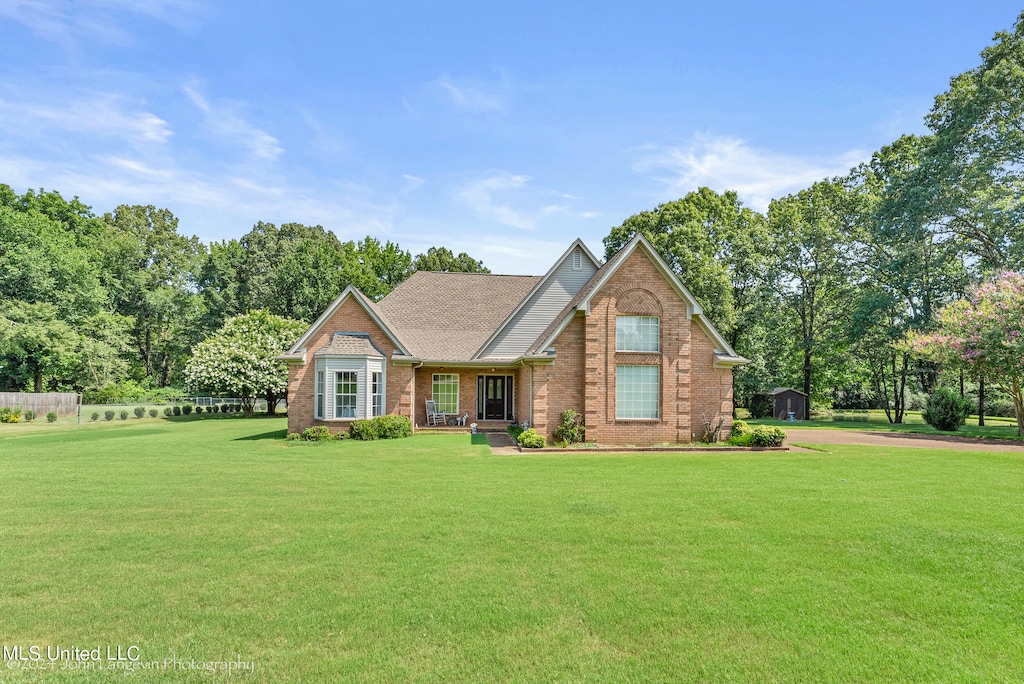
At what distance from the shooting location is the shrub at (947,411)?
82.8 feet

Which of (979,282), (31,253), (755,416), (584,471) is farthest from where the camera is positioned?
(31,253)

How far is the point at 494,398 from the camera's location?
2488 cm

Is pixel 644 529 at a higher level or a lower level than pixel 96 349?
lower

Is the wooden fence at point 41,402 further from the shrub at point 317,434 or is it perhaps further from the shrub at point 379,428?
the shrub at point 379,428

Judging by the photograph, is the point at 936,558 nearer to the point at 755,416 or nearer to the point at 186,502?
the point at 186,502

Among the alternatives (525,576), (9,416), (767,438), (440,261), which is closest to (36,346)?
(9,416)

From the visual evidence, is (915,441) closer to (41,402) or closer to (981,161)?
(981,161)

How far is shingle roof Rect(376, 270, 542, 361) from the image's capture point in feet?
78.9

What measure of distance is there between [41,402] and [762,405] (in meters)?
48.4

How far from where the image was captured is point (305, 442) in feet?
62.4

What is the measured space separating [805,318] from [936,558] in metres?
36.7

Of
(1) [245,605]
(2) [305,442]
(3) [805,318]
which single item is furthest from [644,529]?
(3) [805,318]

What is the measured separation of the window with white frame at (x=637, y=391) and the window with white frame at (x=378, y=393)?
9413mm

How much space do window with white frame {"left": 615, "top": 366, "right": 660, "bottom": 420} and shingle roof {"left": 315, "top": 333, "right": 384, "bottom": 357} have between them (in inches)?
379
